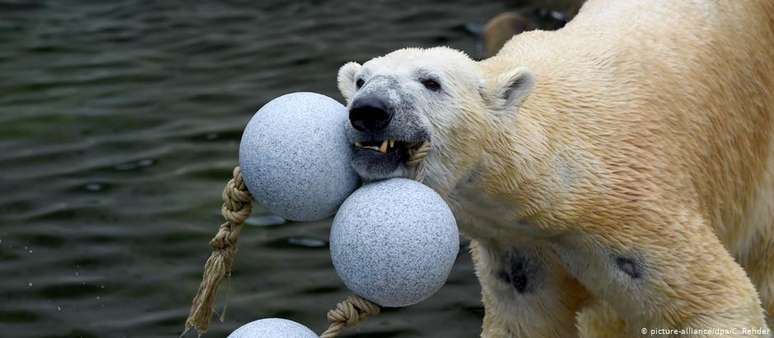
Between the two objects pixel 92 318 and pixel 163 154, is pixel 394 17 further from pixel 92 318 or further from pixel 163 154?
pixel 92 318

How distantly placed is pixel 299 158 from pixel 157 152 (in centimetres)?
371

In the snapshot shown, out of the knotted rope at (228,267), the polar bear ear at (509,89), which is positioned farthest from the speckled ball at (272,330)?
the polar bear ear at (509,89)

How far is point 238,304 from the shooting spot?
4.88 m

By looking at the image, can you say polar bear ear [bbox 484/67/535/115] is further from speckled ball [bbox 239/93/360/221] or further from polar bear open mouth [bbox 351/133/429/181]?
speckled ball [bbox 239/93/360/221]

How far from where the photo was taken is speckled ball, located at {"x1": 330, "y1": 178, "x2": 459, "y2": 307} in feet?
8.93

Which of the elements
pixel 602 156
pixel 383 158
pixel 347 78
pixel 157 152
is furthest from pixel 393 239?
pixel 157 152

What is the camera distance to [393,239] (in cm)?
272

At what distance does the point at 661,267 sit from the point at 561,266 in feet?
1.03

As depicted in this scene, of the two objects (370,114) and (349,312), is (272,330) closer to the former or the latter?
(349,312)

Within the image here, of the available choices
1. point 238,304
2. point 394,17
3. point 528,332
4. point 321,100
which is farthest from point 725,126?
point 394,17

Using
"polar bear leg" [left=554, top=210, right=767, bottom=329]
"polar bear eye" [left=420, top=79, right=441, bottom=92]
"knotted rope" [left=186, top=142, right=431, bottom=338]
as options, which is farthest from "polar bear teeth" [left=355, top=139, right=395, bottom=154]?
"polar bear leg" [left=554, top=210, right=767, bottom=329]

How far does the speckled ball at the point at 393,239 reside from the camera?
8.93 feet

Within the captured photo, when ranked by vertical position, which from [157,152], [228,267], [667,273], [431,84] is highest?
[431,84]

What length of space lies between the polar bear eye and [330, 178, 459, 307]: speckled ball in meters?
0.26
